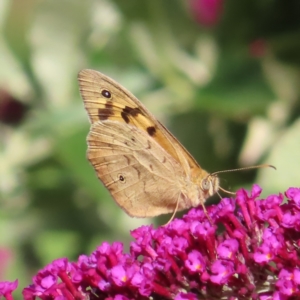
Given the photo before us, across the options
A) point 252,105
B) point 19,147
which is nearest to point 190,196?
point 252,105

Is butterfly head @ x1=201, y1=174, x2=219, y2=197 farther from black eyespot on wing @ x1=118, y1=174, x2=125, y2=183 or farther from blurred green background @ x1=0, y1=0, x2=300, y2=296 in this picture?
blurred green background @ x1=0, y1=0, x2=300, y2=296

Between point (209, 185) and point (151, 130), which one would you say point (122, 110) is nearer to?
point (151, 130)

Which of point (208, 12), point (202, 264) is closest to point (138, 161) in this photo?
point (202, 264)

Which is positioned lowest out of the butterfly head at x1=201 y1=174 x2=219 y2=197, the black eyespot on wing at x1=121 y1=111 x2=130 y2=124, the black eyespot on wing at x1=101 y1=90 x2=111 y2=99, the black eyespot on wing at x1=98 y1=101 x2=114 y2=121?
the butterfly head at x1=201 y1=174 x2=219 y2=197

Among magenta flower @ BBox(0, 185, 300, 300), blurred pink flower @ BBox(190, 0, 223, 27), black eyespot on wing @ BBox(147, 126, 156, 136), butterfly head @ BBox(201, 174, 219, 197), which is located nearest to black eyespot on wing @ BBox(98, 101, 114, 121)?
black eyespot on wing @ BBox(147, 126, 156, 136)

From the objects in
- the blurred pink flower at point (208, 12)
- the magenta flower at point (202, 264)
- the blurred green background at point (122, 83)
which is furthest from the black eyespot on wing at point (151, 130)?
the blurred pink flower at point (208, 12)

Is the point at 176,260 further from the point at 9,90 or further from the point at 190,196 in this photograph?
the point at 9,90
